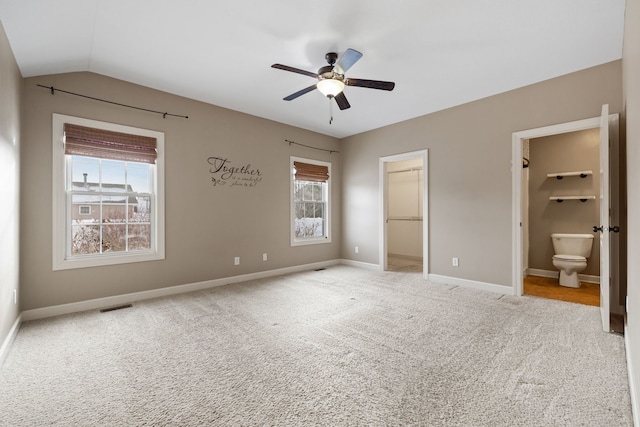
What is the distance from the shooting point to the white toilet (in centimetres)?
421

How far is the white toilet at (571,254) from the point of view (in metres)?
4.21

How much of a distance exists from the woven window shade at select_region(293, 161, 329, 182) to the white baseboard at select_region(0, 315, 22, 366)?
3.98 meters

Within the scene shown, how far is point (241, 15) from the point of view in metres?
2.42

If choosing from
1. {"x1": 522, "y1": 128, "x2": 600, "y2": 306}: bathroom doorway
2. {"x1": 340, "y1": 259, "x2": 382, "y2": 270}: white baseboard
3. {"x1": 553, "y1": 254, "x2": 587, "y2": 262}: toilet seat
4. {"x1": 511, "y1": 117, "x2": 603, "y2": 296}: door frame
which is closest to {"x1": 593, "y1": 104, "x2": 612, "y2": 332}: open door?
{"x1": 511, "y1": 117, "x2": 603, "y2": 296}: door frame

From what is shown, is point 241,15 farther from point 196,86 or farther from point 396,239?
point 396,239

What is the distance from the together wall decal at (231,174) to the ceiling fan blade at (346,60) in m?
2.35

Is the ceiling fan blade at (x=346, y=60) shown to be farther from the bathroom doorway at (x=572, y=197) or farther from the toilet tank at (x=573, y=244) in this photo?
Result: the toilet tank at (x=573, y=244)

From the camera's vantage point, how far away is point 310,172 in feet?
18.5

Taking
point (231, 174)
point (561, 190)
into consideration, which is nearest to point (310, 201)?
point (231, 174)

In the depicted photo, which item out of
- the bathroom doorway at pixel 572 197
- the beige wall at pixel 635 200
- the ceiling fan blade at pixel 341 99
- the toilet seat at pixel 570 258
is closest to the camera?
the beige wall at pixel 635 200

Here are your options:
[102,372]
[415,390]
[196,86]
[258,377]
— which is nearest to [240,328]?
[258,377]

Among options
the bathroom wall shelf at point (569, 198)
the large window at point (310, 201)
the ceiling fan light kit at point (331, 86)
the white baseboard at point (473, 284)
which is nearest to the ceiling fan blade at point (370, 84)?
the ceiling fan light kit at point (331, 86)

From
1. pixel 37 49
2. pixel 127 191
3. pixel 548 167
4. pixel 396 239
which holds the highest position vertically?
pixel 37 49

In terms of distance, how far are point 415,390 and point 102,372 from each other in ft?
6.92
